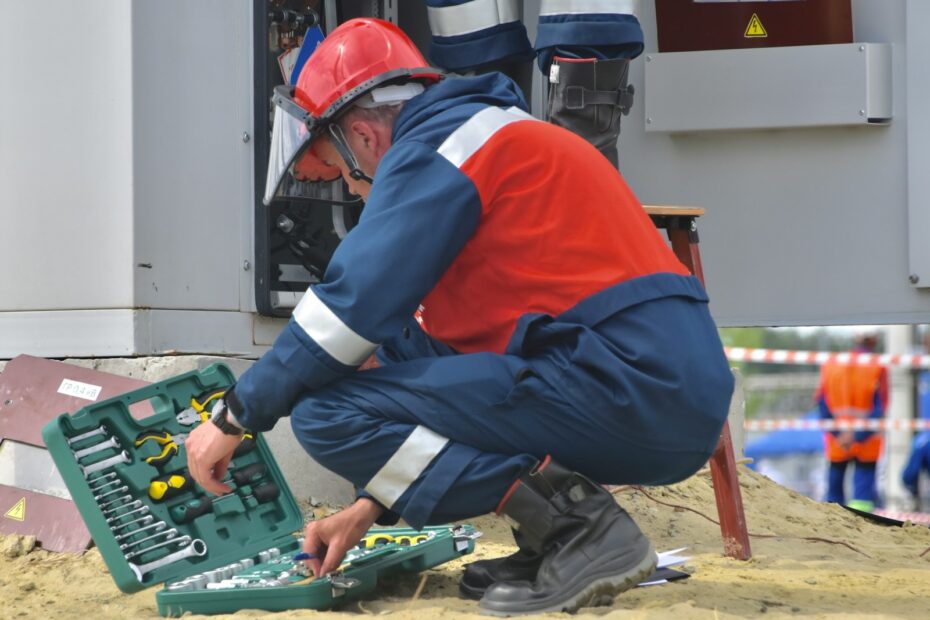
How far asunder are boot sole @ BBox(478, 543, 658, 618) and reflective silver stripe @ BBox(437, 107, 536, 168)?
0.82 meters

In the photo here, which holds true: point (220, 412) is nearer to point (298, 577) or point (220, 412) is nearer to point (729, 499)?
point (298, 577)

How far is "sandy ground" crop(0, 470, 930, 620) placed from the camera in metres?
2.52

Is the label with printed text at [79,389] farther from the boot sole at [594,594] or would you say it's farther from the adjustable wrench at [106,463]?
the boot sole at [594,594]

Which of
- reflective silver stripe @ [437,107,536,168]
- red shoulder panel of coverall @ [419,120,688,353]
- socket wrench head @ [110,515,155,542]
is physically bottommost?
socket wrench head @ [110,515,155,542]

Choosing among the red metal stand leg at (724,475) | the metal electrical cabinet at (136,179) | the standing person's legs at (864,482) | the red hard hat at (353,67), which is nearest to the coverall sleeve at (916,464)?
the standing person's legs at (864,482)

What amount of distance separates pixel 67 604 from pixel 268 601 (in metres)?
0.63

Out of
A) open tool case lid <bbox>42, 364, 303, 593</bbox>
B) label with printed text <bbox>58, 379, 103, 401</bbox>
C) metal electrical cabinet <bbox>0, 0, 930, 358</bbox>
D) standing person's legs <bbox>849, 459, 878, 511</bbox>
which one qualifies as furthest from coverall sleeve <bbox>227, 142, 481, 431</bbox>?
standing person's legs <bbox>849, 459, 878, 511</bbox>

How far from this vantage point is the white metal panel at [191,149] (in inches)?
136

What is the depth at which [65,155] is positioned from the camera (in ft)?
11.7

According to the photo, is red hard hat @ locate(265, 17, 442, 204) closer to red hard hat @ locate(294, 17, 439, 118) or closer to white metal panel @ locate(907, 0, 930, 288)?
red hard hat @ locate(294, 17, 439, 118)

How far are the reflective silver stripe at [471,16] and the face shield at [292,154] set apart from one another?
0.95 meters

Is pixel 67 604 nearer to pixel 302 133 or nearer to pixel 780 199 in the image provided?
pixel 302 133

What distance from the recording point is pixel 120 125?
3.44 meters

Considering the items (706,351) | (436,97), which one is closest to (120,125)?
(436,97)
